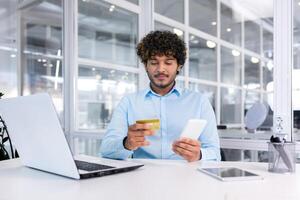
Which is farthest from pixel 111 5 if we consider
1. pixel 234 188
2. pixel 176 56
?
pixel 234 188

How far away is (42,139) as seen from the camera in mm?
989

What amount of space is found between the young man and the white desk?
48 centimetres

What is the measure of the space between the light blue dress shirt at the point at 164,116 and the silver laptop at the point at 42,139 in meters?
0.43

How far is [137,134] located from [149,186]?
0.42m

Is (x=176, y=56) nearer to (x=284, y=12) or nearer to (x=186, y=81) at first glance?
(x=284, y=12)

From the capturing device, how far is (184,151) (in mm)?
1272

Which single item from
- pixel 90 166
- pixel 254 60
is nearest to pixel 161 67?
pixel 90 166

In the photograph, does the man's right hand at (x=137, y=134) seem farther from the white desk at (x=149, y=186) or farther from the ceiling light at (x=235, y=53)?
the ceiling light at (x=235, y=53)

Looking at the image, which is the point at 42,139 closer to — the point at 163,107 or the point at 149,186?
the point at 149,186

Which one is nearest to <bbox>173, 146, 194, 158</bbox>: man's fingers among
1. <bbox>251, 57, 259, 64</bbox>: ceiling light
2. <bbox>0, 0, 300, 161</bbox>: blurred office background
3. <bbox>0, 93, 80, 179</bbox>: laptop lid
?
<bbox>0, 93, 80, 179</bbox>: laptop lid

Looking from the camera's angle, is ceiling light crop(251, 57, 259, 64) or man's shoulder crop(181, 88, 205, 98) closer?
man's shoulder crop(181, 88, 205, 98)

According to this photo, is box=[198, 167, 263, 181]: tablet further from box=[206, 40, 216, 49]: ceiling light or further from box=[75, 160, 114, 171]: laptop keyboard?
box=[206, 40, 216, 49]: ceiling light

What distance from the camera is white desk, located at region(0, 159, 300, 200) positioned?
31.1 inches

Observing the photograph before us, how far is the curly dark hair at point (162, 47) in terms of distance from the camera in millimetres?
1813
